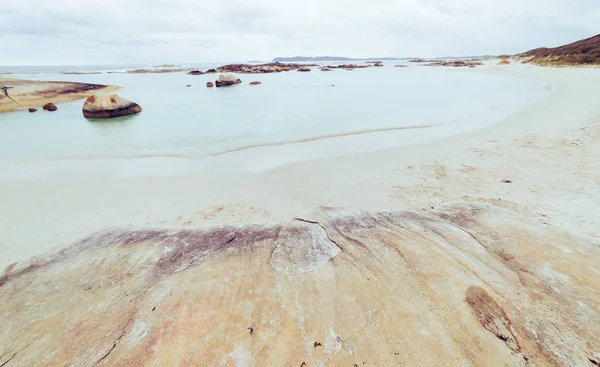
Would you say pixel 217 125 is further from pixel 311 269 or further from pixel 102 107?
pixel 311 269

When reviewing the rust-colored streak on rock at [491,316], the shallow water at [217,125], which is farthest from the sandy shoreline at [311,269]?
the shallow water at [217,125]

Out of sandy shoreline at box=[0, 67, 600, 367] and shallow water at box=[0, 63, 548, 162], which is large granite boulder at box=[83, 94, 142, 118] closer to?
shallow water at box=[0, 63, 548, 162]

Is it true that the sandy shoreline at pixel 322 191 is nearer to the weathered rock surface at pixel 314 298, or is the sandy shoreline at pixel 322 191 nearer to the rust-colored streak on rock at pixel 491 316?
the weathered rock surface at pixel 314 298

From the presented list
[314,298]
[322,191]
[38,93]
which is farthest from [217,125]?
[38,93]

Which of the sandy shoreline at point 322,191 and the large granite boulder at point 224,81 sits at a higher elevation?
the large granite boulder at point 224,81

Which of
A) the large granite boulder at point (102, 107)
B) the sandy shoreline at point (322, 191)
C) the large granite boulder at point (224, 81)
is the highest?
the large granite boulder at point (224, 81)

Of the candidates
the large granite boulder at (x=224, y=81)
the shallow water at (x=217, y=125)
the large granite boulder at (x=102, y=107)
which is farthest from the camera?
the large granite boulder at (x=224, y=81)

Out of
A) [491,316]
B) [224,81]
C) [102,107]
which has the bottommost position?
[491,316]

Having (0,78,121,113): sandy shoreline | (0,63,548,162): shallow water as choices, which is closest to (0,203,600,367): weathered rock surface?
(0,63,548,162): shallow water
